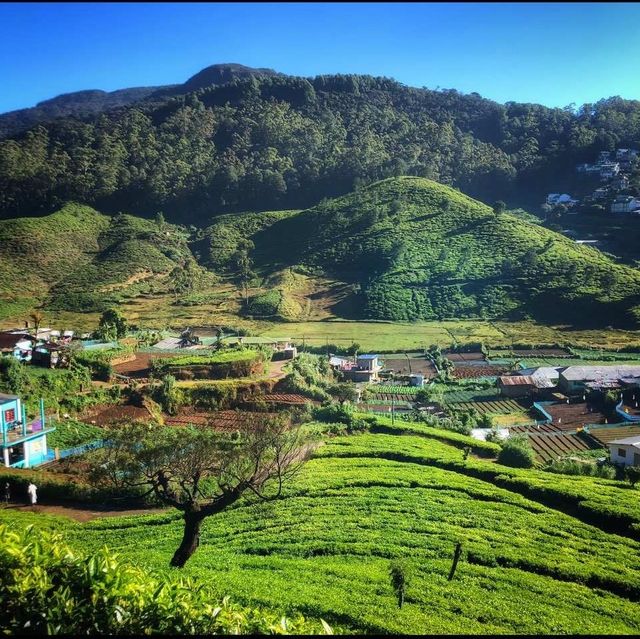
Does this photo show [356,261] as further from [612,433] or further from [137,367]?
[612,433]

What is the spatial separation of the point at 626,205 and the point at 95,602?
78528 mm

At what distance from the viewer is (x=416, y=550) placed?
1228 centimetres

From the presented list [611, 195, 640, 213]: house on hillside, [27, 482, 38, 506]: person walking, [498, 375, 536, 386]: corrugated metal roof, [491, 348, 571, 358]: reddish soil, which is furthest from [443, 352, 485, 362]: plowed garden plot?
[611, 195, 640, 213]: house on hillside

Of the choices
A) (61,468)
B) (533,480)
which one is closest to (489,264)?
(533,480)

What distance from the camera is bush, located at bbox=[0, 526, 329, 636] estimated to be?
3768 mm

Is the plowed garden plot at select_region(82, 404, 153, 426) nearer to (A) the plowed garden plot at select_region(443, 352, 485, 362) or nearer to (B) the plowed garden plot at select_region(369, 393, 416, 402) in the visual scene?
(B) the plowed garden plot at select_region(369, 393, 416, 402)

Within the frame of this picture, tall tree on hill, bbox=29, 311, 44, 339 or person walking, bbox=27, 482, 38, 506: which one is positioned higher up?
tall tree on hill, bbox=29, 311, 44, 339

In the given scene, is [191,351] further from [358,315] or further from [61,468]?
[358,315]

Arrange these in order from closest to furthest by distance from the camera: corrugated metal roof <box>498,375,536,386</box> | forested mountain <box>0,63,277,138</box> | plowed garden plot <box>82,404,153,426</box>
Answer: plowed garden plot <box>82,404,153,426</box> < corrugated metal roof <box>498,375,536,386</box> < forested mountain <box>0,63,277,138</box>

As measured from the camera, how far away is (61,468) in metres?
18.6

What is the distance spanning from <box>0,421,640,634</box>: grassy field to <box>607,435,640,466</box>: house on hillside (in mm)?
3553

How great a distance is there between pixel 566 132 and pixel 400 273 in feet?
210

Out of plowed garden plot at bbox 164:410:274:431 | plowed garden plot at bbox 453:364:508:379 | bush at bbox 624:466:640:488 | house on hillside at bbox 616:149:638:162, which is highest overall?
house on hillside at bbox 616:149:638:162

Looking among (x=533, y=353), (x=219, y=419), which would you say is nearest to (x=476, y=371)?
(x=533, y=353)
